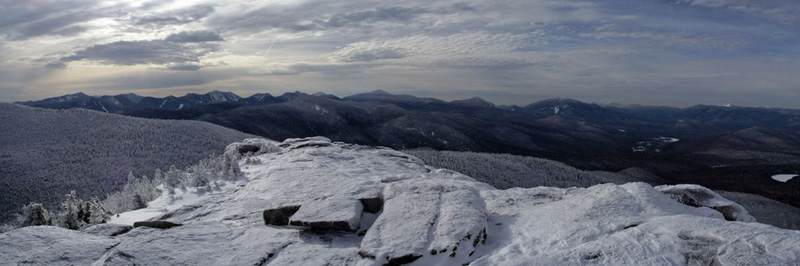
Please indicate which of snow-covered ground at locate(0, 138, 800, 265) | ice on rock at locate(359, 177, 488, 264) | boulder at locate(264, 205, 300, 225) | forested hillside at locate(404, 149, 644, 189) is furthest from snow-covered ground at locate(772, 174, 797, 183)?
boulder at locate(264, 205, 300, 225)

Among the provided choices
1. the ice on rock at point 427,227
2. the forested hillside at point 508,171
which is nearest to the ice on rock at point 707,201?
the ice on rock at point 427,227

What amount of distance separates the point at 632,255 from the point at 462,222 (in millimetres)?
4519

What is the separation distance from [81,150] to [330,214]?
285 ft

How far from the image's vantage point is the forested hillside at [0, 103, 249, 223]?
2341 inches

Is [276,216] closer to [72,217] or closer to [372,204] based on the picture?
[372,204]

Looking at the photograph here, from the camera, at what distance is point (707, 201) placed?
15523 mm

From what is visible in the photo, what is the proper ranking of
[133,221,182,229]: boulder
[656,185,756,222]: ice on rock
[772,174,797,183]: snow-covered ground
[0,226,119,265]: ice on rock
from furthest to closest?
[772,174,797,183]: snow-covered ground
[656,185,756,222]: ice on rock
[133,221,182,229]: boulder
[0,226,119,265]: ice on rock

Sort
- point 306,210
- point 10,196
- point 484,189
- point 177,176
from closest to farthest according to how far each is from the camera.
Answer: point 306,210 < point 484,189 < point 177,176 < point 10,196

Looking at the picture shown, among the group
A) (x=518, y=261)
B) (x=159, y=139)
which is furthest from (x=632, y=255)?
(x=159, y=139)

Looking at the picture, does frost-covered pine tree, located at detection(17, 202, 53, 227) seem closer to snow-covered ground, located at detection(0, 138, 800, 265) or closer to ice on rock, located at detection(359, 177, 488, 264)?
snow-covered ground, located at detection(0, 138, 800, 265)

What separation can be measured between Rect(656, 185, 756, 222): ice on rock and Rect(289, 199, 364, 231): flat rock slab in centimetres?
1264

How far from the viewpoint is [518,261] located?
9766 mm

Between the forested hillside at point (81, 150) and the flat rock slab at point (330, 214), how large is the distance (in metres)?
57.6

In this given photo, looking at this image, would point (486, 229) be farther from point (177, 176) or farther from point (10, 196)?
point (10, 196)
